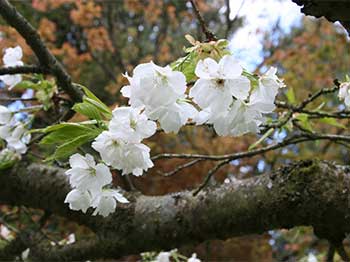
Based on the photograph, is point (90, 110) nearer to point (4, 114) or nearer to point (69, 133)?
point (69, 133)

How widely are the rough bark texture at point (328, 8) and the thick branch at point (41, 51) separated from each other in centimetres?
81

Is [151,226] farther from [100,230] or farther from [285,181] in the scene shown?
[285,181]

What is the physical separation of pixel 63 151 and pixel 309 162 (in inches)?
22.3

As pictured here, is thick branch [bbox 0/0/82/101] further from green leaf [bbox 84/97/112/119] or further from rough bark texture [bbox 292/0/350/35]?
rough bark texture [bbox 292/0/350/35]

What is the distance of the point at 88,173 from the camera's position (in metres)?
0.68

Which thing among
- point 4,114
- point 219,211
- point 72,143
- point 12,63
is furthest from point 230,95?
point 12,63

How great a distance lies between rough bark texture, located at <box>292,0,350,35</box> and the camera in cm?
61

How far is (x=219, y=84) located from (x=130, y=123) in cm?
12

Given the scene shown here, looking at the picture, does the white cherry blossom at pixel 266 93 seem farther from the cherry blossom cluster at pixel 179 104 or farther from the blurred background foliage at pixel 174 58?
the blurred background foliage at pixel 174 58

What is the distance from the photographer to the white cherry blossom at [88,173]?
26.5 inches

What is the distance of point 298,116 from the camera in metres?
1.21

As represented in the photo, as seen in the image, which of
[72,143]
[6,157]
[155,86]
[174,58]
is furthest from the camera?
[174,58]

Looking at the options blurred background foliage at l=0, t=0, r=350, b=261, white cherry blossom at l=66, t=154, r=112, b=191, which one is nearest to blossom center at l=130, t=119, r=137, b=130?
white cherry blossom at l=66, t=154, r=112, b=191

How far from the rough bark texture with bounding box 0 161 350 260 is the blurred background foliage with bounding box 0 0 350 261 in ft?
2.61
